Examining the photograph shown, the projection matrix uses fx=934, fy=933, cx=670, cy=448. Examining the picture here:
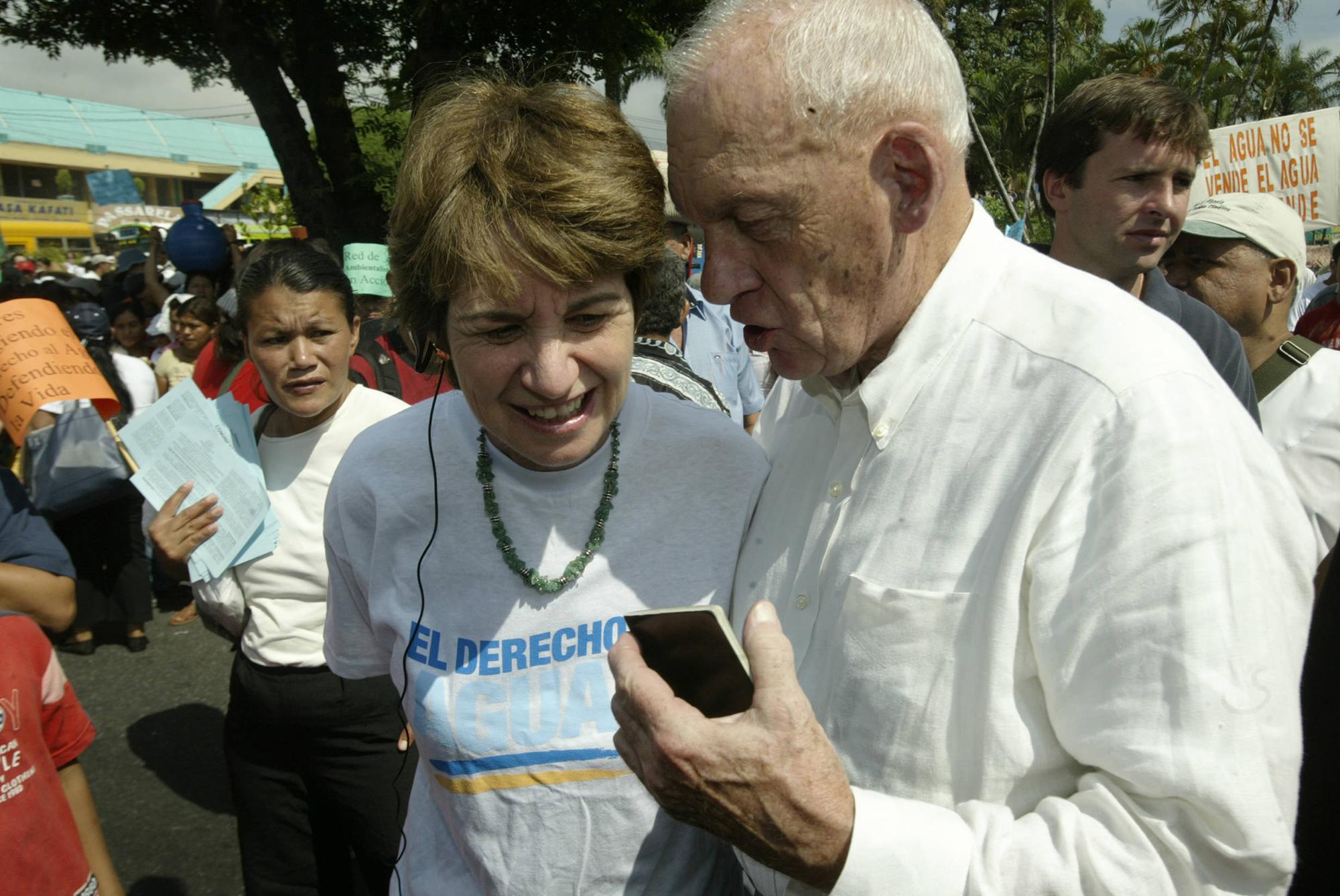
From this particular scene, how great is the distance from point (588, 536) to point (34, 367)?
2149mm

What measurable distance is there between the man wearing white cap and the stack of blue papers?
2.94 metres

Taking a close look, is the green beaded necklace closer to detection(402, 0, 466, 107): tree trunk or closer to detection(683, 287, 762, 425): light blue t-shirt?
detection(683, 287, 762, 425): light blue t-shirt

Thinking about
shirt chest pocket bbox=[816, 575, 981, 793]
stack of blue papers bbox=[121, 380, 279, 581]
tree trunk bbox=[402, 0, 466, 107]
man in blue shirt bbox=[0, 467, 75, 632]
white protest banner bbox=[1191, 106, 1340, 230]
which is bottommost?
man in blue shirt bbox=[0, 467, 75, 632]

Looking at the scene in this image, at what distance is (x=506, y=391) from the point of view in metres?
1.55

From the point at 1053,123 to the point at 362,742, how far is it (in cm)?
295

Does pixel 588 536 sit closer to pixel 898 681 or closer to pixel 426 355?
pixel 426 355

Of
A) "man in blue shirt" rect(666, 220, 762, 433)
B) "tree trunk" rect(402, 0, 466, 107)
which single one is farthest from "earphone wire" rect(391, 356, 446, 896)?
"tree trunk" rect(402, 0, 466, 107)

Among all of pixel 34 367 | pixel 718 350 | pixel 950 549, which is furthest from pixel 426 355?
pixel 718 350

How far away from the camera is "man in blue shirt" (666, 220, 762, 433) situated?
4.62 m

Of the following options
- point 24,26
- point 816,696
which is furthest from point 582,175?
point 24,26

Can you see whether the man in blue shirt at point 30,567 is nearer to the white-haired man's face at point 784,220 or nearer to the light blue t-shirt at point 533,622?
the light blue t-shirt at point 533,622

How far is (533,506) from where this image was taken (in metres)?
1.65

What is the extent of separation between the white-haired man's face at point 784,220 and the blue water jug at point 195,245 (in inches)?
359

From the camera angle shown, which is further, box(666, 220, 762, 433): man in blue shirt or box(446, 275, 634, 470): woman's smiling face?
box(666, 220, 762, 433): man in blue shirt
